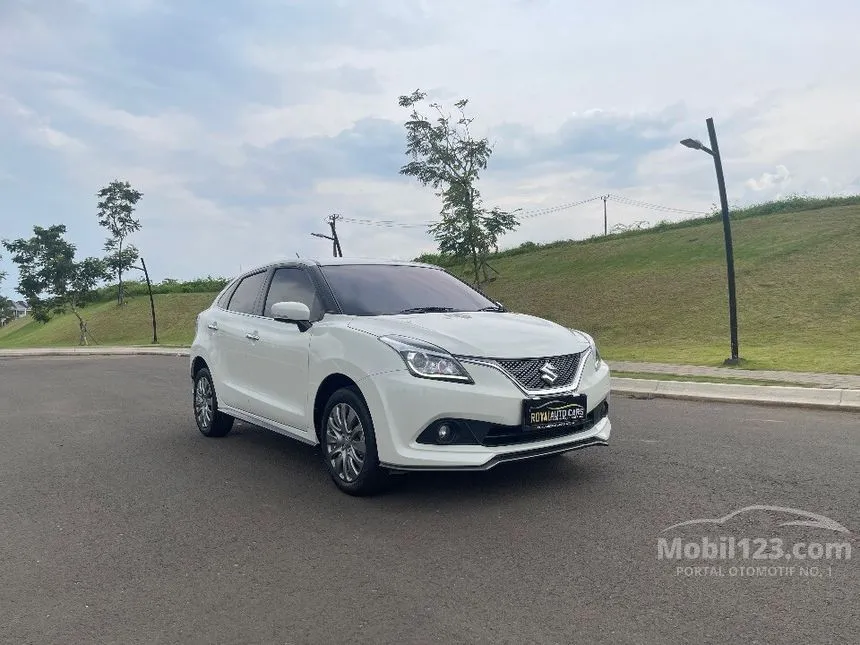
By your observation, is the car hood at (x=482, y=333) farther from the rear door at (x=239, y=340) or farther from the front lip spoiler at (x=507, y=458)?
the rear door at (x=239, y=340)

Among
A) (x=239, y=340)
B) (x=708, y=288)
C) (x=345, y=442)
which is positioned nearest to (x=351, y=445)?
(x=345, y=442)

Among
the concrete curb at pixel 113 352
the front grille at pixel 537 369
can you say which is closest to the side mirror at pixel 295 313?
the front grille at pixel 537 369

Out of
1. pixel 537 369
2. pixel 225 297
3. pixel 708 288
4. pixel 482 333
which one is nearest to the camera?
pixel 537 369

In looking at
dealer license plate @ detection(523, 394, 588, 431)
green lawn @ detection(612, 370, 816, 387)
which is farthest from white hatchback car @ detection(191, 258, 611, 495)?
green lawn @ detection(612, 370, 816, 387)

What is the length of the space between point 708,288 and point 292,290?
24301 mm

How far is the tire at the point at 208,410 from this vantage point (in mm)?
7480

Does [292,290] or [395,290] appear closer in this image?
[395,290]

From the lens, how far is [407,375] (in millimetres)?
4656

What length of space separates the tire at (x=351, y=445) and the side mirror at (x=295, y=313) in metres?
0.68

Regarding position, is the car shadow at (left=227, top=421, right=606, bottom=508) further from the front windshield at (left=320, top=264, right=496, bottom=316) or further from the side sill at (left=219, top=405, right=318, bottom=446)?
the front windshield at (left=320, top=264, right=496, bottom=316)

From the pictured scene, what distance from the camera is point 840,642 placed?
2844mm

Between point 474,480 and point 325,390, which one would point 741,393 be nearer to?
point 474,480

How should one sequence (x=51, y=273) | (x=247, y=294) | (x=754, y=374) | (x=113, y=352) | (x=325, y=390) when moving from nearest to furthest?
(x=325, y=390)
(x=247, y=294)
(x=754, y=374)
(x=113, y=352)
(x=51, y=273)

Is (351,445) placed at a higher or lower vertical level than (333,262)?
lower
